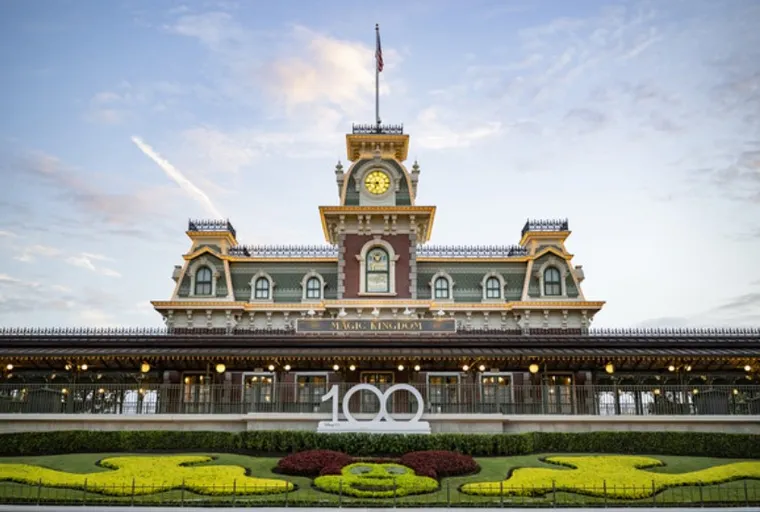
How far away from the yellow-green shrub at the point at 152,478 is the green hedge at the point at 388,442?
297 cm

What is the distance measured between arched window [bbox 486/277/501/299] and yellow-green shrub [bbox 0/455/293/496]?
28.9 metres

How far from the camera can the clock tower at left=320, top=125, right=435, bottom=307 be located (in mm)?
48062

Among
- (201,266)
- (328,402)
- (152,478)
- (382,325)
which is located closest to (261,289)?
(201,266)

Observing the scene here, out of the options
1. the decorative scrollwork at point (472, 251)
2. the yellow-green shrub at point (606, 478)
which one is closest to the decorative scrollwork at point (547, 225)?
the decorative scrollwork at point (472, 251)

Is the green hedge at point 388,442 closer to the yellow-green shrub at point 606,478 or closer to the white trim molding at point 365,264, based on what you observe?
the yellow-green shrub at point 606,478

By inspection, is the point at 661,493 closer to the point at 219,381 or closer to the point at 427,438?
the point at 427,438

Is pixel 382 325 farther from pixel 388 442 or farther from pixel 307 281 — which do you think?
pixel 307 281

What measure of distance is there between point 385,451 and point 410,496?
710 cm

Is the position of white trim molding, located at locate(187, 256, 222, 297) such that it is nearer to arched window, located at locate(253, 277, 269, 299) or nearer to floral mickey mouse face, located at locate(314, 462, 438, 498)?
arched window, located at locate(253, 277, 269, 299)

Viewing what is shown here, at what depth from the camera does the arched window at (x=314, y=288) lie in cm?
5053

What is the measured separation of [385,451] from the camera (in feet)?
91.4

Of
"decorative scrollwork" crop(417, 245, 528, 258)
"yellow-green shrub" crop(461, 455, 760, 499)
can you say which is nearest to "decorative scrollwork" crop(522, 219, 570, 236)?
"decorative scrollwork" crop(417, 245, 528, 258)

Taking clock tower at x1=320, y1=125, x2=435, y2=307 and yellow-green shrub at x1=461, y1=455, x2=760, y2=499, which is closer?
yellow-green shrub at x1=461, y1=455, x2=760, y2=499

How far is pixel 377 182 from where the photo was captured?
49500mm
